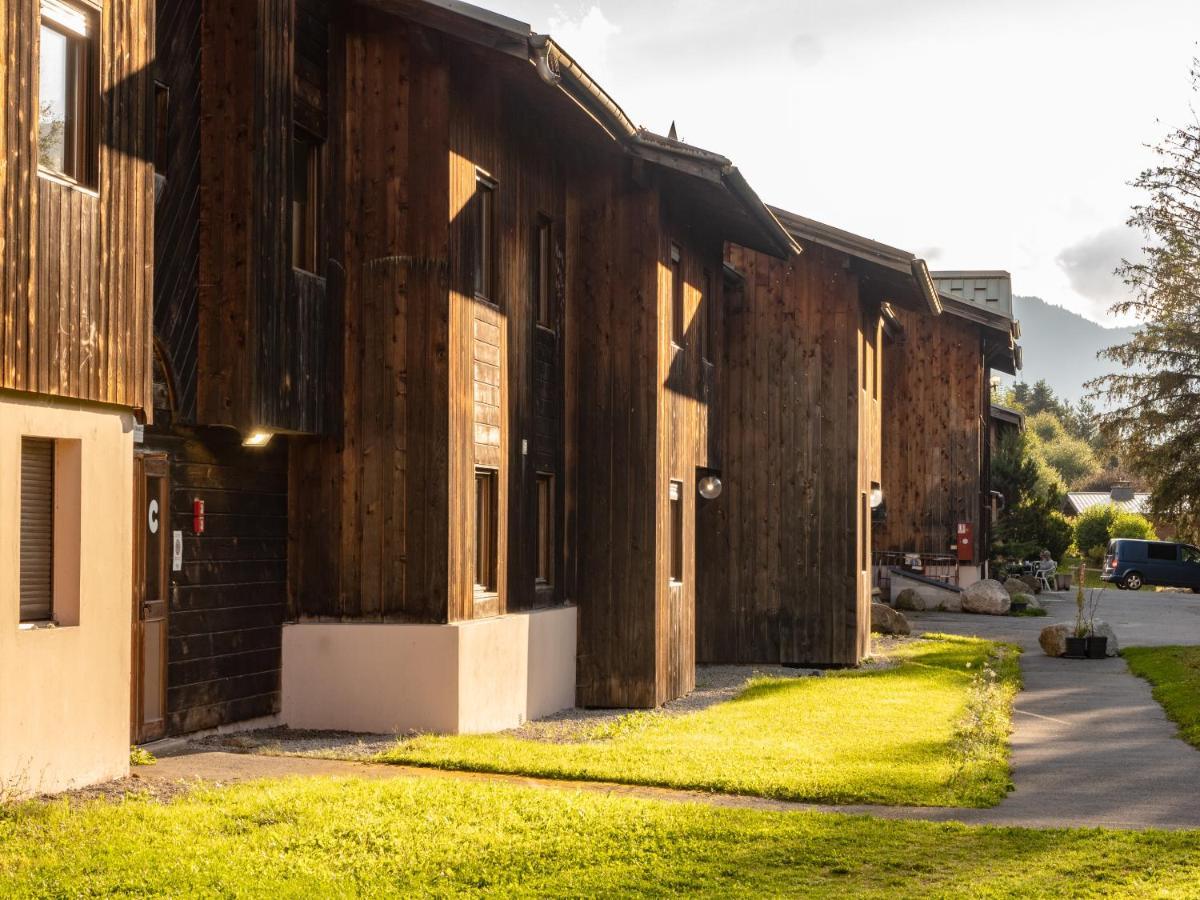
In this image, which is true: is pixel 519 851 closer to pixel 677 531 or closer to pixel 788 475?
pixel 677 531

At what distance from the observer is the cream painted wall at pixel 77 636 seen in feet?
30.7

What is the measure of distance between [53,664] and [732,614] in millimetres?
15477

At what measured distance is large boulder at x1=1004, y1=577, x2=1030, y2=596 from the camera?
4216 centimetres

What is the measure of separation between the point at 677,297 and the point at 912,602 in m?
19.8

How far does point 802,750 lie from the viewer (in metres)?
13.2

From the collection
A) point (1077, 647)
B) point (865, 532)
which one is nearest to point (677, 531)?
point (865, 532)

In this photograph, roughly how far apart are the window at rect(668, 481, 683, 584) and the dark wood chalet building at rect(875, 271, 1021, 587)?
1966cm

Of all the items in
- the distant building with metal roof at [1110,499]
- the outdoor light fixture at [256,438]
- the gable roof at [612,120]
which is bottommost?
the outdoor light fixture at [256,438]

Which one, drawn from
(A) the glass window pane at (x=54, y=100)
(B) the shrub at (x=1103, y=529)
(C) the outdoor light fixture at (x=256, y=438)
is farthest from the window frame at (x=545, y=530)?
(B) the shrub at (x=1103, y=529)

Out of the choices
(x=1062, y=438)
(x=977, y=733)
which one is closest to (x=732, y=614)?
(x=977, y=733)

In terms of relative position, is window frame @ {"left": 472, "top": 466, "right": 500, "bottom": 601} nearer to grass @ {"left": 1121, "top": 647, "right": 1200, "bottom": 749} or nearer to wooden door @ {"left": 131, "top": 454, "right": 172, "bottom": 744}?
wooden door @ {"left": 131, "top": 454, "right": 172, "bottom": 744}

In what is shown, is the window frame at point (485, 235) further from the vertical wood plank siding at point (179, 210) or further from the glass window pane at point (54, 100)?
the glass window pane at point (54, 100)

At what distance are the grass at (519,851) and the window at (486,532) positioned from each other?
5.08 m

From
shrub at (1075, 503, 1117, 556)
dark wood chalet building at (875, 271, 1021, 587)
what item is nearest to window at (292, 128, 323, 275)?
dark wood chalet building at (875, 271, 1021, 587)
